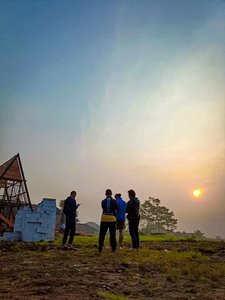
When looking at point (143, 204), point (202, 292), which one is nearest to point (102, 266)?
point (202, 292)

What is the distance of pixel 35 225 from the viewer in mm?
9742

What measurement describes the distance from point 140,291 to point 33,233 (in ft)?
26.9

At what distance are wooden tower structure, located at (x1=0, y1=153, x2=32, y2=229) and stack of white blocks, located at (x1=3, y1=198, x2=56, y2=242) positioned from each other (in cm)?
747

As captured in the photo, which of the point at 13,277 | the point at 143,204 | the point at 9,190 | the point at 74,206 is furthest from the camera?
the point at 143,204

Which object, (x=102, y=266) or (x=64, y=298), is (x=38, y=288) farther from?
(x=102, y=266)

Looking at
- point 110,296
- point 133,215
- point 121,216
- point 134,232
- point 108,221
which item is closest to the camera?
point 110,296

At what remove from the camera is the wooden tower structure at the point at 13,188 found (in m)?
16.5

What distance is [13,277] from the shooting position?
3.23 m

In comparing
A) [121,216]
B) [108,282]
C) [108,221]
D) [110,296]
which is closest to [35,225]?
[121,216]

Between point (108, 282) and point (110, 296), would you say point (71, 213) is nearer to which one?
point (108, 282)

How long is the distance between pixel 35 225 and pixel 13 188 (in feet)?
30.5

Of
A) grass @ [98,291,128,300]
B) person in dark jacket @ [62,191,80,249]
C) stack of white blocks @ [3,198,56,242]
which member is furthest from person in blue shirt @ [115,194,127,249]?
grass @ [98,291,128,300]

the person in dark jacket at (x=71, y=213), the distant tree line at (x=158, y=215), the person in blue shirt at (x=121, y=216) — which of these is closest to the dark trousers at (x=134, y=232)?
the person in blue shirt at (x=121, y=216)

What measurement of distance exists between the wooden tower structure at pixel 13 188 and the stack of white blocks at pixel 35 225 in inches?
294
